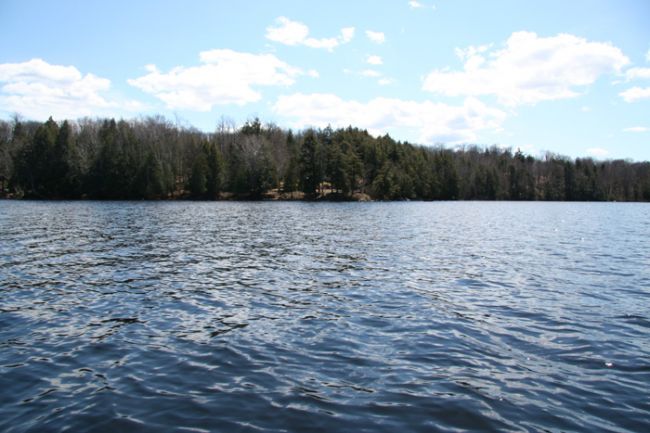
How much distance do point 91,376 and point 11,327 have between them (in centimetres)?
485

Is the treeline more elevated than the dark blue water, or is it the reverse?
the treeline

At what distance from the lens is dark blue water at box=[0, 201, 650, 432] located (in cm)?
766

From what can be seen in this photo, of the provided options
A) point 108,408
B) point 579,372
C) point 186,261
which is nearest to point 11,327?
point 108,408

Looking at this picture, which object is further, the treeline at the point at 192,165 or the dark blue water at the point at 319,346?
the treeline at the point at 192,165

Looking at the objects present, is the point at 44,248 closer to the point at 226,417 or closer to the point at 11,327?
Result: the point at 11,327

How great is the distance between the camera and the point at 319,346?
10.9 m

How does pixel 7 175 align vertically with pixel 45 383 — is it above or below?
above

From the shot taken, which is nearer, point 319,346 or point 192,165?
point 319,346

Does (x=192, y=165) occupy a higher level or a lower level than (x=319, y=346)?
higher

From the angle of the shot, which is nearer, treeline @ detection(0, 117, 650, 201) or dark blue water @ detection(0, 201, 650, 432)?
dark blue water @ detection(0, 201, 650, 432)

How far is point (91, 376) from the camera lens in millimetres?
9086

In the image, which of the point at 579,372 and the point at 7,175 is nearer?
the point at 579,372

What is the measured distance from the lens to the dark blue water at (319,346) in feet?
25.1

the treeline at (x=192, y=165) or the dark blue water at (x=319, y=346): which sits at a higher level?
the treeline at (x=192, y=165)
